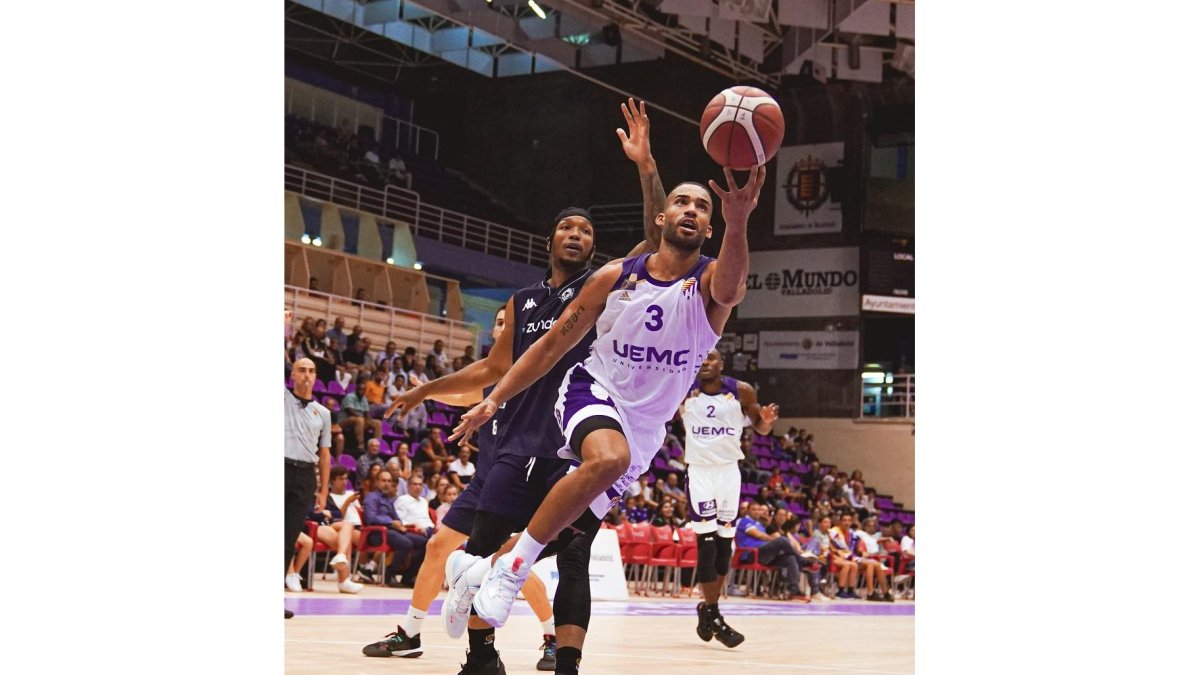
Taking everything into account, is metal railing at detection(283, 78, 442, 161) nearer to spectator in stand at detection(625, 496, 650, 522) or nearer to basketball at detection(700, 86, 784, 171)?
spectator in stand at detection(625, 496, 650, 522)

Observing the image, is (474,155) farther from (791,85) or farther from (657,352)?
(657,352)

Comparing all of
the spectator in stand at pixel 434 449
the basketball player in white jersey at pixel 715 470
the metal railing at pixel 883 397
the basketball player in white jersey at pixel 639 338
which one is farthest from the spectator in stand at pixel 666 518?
the metal railing at pixel 883 397

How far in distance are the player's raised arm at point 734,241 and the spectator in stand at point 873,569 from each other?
15.2m

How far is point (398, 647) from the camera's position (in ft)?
22.2

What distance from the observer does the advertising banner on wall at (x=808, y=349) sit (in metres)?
28.2

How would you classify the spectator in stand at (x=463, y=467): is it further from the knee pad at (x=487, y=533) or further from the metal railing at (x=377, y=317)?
the knee pad at (x=487, y=533)

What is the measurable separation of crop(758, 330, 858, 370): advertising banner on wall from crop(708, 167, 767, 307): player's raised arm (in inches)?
930

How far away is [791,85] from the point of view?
1109 inches

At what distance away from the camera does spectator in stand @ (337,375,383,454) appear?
1540 centimetres

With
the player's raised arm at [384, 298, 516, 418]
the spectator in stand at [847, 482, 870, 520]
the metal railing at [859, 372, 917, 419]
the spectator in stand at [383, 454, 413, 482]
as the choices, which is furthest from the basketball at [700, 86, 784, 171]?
the metal railing at [859, 372, 917, 419]
